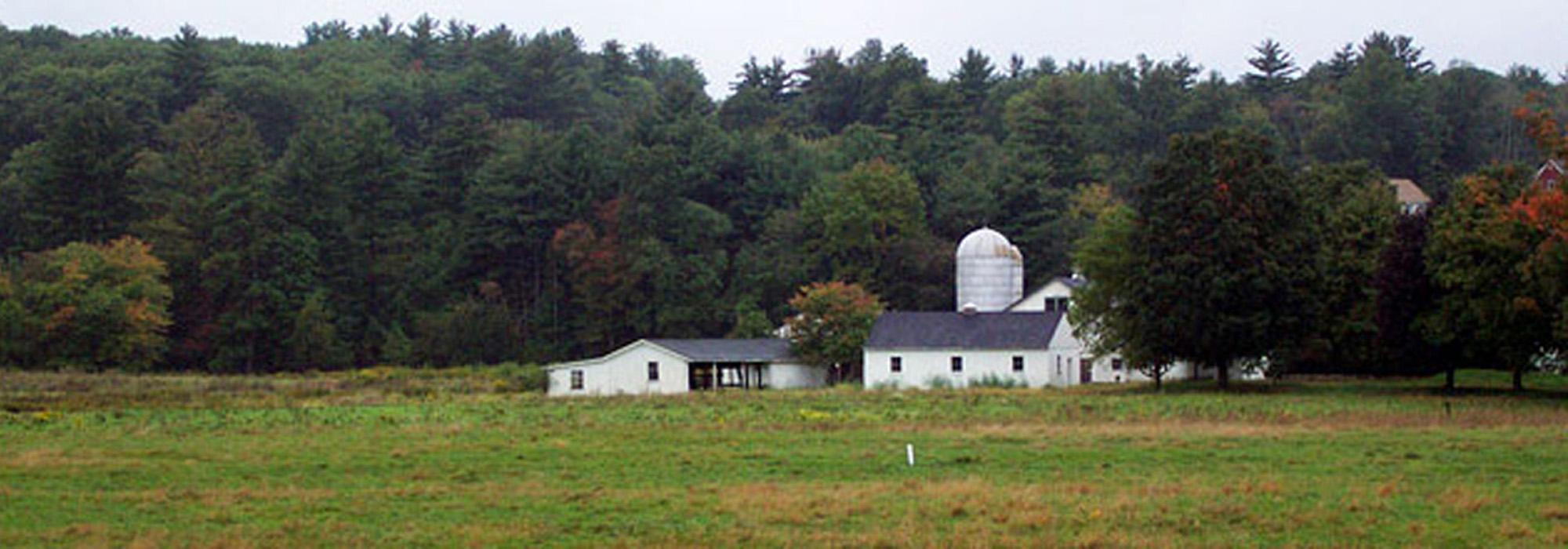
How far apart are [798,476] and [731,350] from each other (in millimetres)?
48386

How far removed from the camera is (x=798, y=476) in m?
27.4

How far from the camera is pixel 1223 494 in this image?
78.0ft

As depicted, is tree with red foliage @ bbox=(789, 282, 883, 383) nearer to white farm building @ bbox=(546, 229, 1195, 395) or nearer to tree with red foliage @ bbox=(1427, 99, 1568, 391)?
white farm building @ bbox=(546, 229, 1195, 395)

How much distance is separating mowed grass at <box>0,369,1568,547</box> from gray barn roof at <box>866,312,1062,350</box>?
24324mm

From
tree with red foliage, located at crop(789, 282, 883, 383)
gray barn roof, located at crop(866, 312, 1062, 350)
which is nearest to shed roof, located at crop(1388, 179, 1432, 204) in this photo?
gray barn roof, located at crop(866, 312, 1062, 350)

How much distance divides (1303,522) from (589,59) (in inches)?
5977

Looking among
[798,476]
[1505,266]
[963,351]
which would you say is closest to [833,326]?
[963,351]

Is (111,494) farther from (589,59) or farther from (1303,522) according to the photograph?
(589,59)

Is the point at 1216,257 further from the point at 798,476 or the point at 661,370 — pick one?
the point at 798,476

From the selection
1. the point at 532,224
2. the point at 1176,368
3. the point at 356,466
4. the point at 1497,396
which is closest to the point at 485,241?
the point at 532,224

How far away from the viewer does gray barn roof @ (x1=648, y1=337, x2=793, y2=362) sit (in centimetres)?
7350

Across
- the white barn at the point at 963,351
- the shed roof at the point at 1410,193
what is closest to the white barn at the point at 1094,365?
the white barn at the point at 963,351

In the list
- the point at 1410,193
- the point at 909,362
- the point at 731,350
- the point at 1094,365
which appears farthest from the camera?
the point at 1410,193

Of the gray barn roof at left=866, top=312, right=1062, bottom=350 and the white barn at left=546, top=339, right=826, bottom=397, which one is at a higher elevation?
the gray barn roof at left=866, top=312, right=1062, bottom=350
